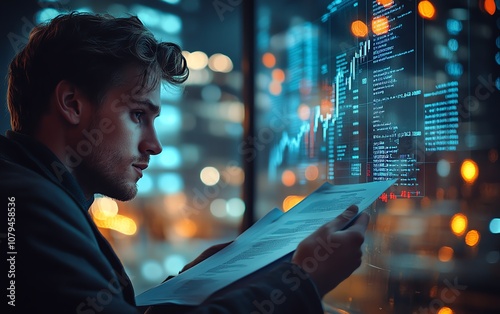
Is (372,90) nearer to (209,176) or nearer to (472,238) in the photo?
(472,238)

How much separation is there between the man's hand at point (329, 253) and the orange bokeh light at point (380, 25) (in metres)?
0.42

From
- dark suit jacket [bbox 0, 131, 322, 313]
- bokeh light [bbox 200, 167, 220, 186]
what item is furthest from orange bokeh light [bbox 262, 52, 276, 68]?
dark suit jacket [bbox 0, 131, 322, 313]

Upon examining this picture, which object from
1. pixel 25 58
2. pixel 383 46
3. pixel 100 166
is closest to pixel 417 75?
pixel 383 46

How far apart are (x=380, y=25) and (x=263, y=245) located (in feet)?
1.60

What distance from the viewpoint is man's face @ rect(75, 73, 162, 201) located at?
0.77 meters

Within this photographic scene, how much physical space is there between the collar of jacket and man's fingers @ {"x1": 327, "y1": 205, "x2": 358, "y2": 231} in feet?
1.19

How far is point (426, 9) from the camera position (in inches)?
28.9

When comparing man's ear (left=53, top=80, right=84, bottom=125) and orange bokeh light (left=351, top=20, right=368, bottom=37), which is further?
orange bokeh light (left=351, top=20, right=368, bottom=37)

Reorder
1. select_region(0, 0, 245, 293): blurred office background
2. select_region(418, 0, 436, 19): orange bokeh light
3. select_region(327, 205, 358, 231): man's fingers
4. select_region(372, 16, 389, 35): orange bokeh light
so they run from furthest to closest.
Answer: select_region(0, 0, 245, 293): blurred office background < select_region(372, 16, 389, 35): orange bokeh light < select_region(418, 0, 436, 19): orange bokeh light < select_region(327, 205, 358, 231): man's fingers

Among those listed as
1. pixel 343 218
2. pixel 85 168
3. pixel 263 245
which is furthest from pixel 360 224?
pixel 85 168

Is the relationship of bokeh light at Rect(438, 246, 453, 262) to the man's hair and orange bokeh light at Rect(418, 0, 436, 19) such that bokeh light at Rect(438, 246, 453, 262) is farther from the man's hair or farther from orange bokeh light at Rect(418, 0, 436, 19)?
the man's hair

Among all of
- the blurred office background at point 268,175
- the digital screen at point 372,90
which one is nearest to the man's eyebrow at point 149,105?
the blurred office background at point 268,175

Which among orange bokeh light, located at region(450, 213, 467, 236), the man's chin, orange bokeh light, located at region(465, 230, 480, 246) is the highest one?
the man's chin

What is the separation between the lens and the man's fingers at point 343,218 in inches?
23.0
